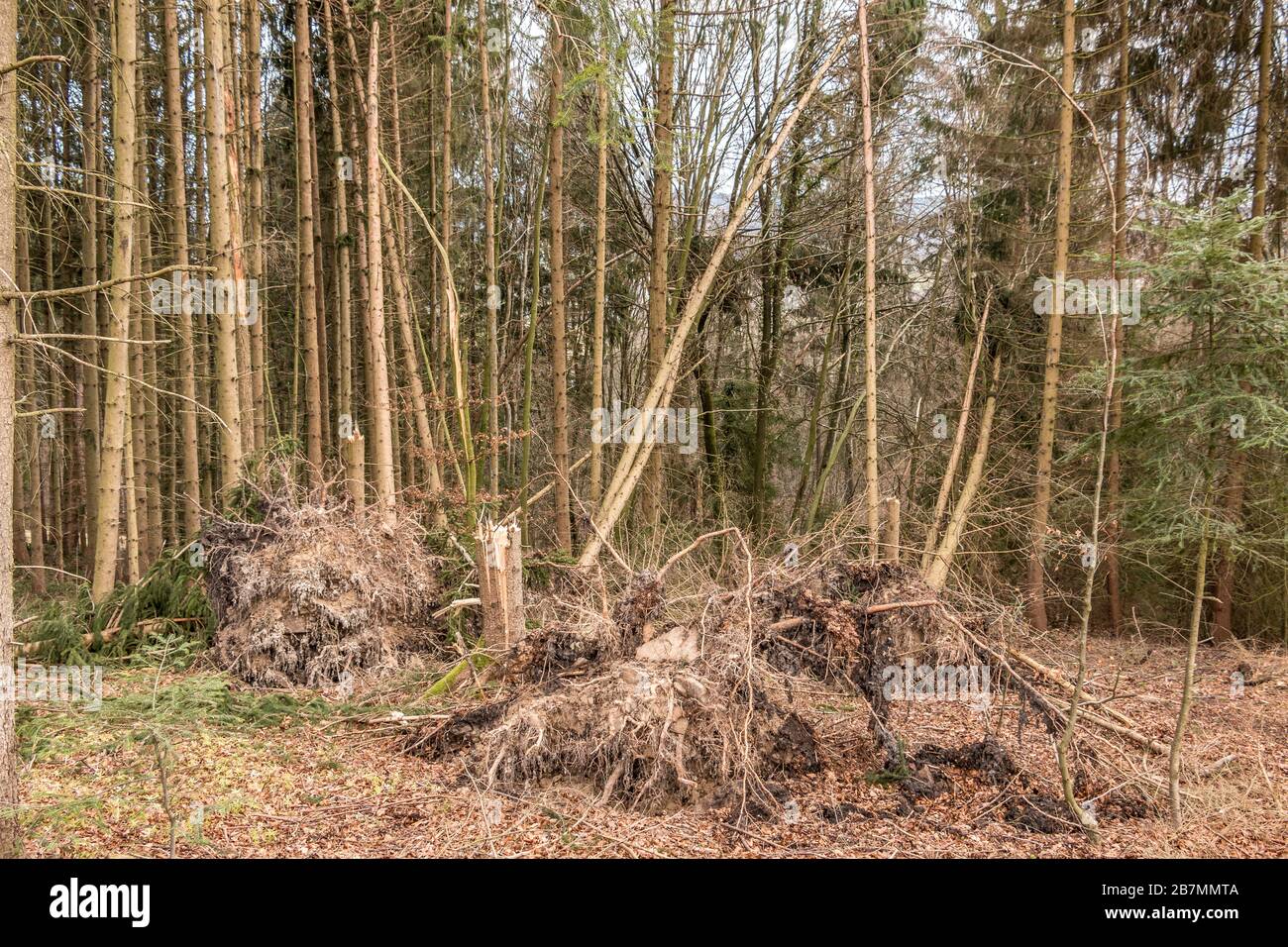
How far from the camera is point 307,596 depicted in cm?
697

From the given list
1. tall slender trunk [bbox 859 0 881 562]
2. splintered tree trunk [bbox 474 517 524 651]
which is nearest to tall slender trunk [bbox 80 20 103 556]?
splintered tree trunk [bbox 474 517 524 651]

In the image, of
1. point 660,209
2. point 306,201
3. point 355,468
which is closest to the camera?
point 355,468

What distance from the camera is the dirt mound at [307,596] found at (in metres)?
6.83

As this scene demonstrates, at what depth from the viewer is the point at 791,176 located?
1287cm

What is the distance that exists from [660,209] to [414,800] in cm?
774

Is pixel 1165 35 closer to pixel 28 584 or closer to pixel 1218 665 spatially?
pixel 1218 665

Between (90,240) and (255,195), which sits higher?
(255,195)

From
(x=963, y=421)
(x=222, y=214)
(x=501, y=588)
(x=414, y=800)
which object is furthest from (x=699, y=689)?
(x=963, y=421)

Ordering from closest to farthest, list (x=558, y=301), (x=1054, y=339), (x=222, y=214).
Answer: (x=222, y=214), (x=558, y=301), (x=1054, y=339)

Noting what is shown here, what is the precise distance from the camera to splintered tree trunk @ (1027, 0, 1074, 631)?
9.38 m

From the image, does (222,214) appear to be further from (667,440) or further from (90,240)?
(667,440)

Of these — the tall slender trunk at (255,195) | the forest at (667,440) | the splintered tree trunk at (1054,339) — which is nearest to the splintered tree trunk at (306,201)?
the forest at (667,440)

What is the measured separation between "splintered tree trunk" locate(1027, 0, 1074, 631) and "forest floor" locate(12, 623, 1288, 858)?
3890 millimetres

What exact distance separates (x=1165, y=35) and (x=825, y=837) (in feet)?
36.7
